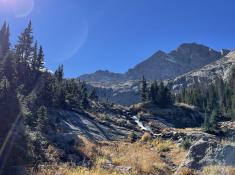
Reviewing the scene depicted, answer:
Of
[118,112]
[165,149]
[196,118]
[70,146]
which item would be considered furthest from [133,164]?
[196,118]

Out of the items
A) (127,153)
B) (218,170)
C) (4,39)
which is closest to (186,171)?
(218,170)

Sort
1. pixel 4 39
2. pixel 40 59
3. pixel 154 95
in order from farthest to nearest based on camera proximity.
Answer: pixel 154 95
pixel 40 59
pixel 4 39

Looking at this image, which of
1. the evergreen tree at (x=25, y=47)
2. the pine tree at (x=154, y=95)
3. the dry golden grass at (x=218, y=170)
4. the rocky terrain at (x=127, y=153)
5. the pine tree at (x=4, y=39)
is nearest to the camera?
the dry golden grass at (x=218, y=170)

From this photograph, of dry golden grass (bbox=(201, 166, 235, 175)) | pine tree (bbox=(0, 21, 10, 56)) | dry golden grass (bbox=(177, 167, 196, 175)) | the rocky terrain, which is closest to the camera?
dry golden grass (bbox=(201, 166, 235, 175))

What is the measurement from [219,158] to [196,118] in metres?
77.8

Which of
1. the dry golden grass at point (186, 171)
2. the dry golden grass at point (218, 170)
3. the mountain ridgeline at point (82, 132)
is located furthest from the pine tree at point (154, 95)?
the dry golden grass at point (218, 170)

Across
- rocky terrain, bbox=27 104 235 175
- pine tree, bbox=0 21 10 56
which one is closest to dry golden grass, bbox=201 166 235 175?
rocky terrain, bbox=27 104 235 175

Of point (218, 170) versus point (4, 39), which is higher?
point (4, 39)

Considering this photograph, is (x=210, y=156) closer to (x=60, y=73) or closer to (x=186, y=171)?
(x=186, y=171)

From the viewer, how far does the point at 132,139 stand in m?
43.0

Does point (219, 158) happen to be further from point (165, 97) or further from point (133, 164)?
point (165, 97)

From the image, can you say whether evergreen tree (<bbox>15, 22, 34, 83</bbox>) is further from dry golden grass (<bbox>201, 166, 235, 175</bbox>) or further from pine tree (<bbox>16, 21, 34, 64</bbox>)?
dry golden grass (<bbox>201, 166, 235, 175</bbox>)

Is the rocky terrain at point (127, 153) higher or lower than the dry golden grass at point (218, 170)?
higher

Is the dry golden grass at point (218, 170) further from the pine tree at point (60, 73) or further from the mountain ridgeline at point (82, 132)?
the pine tree at point (60, 73)
